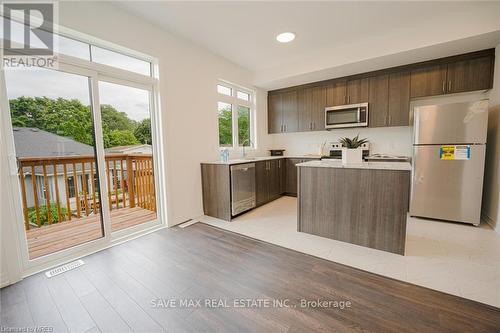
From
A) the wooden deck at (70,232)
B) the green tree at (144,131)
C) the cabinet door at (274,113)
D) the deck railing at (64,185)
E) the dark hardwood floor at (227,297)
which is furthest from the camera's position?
the cabinet door at (274,113)

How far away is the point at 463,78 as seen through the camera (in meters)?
3.13

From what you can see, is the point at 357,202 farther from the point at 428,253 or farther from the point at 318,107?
the point at 318,107

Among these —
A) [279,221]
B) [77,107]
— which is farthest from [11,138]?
[279,221]

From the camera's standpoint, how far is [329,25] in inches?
111

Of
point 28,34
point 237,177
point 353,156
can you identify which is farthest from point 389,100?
point 28,34

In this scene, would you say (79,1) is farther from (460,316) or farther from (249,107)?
(460,316)

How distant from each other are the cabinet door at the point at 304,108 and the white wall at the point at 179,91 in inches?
69.9

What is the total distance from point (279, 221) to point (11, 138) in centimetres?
314

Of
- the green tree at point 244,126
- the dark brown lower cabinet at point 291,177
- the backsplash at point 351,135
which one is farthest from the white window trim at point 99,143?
the backsplash at point 351,135

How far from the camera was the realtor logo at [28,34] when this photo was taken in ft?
5.85

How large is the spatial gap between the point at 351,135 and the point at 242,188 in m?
2.71

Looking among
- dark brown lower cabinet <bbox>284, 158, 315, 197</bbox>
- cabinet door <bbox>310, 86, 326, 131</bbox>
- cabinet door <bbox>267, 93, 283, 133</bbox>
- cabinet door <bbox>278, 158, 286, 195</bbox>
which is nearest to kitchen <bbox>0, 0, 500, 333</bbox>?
cabinet door <bbox>310, 86, 326, 131</bbox>

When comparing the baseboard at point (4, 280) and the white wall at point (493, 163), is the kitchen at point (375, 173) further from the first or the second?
the baseboard at point (4, 280)

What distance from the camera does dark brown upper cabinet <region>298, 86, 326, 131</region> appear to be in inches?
172
